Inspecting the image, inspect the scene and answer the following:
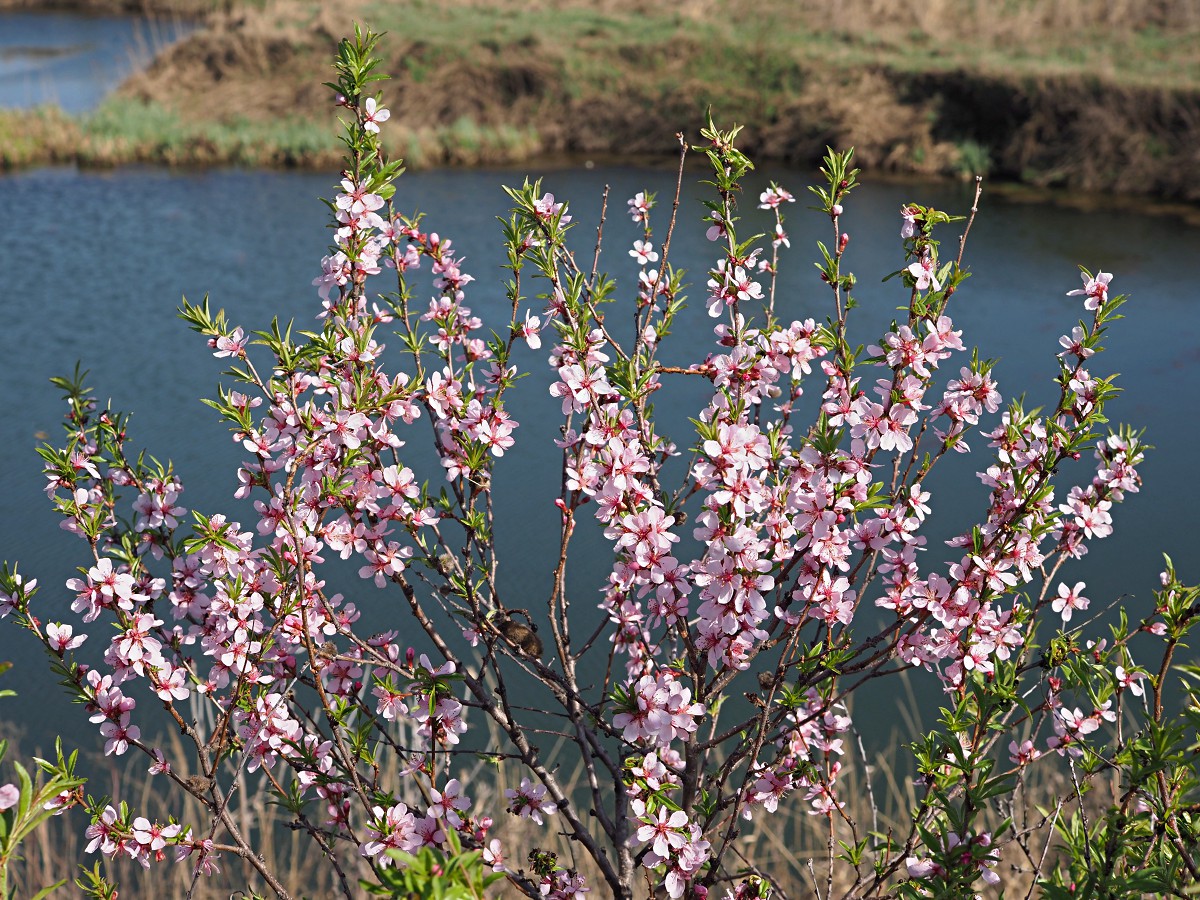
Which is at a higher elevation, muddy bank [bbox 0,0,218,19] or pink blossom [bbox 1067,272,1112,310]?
muddy bank [bbox 0,0,218,19]

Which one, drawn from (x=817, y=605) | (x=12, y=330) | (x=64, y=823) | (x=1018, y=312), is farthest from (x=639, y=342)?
(x=12, y=330)

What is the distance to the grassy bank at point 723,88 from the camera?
9727mm

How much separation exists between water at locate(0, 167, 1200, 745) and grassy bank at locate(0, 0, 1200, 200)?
879 mm

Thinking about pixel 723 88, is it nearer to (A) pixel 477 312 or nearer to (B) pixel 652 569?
(A) pixel 477 312

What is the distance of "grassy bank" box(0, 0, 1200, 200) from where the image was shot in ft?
31.9

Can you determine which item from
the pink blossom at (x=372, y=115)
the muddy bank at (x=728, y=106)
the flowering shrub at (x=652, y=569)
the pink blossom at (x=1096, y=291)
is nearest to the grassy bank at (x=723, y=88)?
the muddy bank at (x=728, y=106)

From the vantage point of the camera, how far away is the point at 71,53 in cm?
1784

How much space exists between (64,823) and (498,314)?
12.1 ft

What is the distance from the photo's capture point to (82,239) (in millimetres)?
8133

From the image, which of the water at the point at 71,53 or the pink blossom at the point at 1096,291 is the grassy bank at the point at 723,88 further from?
the pink blossom at the point at 1096,291

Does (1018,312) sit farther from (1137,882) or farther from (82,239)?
(82,239)

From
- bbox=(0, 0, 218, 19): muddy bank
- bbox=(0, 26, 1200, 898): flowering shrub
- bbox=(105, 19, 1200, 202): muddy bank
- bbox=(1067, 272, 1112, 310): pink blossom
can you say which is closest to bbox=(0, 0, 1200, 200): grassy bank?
bbox=(105, 19, 1200, 202): muddy bank

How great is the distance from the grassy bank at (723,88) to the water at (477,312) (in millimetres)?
879

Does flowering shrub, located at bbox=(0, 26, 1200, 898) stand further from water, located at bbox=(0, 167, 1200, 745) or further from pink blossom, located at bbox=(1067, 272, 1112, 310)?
water, located at bbox=(0, 167, 1200, 745)
